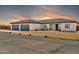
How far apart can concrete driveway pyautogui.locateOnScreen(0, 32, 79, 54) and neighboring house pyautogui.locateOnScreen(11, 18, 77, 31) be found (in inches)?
5.2

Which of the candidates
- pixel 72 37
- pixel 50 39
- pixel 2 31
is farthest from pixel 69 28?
pixel 2 31

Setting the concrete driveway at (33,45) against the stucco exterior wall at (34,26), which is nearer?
the concrete driveway at (33,45)

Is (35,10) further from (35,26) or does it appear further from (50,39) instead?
(50,39)

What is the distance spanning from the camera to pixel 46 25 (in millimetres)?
2283

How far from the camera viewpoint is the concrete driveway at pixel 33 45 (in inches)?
84.5

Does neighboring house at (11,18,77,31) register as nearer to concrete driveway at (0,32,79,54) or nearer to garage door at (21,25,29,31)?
garage door at (21,25,29,31)

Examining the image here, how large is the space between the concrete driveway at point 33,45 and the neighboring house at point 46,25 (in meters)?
0.13

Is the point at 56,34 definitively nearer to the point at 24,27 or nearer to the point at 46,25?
the point at 46,25

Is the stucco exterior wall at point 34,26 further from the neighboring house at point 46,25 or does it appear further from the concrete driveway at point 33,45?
the concrete driveway at point 33,45

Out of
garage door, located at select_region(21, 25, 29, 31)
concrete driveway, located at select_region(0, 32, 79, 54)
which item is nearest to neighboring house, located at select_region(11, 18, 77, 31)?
garage door, located at select_region(21, 25, 29, 31)

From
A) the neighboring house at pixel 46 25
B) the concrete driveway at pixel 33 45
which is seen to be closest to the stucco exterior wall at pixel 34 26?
the neighboring house at pixel 46 25

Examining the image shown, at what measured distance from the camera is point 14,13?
229 centimetres

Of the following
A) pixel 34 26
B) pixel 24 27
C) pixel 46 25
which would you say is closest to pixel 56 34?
pixel 46 25
